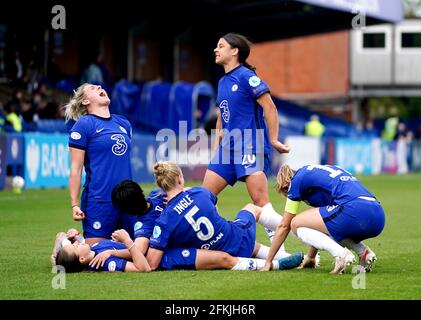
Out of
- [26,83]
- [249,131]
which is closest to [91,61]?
[26,83]

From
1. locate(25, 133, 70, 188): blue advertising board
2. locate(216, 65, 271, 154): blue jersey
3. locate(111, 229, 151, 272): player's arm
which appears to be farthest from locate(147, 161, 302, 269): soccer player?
locate(25, 133, 70, 188): blue advertising board

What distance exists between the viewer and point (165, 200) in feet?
31.3

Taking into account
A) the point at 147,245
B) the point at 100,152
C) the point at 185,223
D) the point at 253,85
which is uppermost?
the point at 253,85

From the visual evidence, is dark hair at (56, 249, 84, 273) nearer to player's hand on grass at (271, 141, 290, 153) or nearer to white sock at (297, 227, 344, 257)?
white sock at (297, 227, 344, 257)

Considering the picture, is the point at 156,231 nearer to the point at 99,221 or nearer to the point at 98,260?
the point at 98,260

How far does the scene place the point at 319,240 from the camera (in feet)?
30.2

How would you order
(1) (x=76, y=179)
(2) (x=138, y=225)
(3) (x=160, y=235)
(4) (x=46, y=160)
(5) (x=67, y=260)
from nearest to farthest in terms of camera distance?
(3) (x=160, y=235) → (5) (x=67, y=260) → (2) (x=138, y=225) → (1) (x=76, y=179) → (4) (x=46, y=160)

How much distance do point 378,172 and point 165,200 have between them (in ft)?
108

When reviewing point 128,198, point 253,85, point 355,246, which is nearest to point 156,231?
point 128,198

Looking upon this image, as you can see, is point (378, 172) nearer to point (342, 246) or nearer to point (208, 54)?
point (208, 54)

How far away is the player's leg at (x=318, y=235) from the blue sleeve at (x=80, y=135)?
6.93 ft

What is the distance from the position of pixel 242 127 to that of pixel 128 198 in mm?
1837

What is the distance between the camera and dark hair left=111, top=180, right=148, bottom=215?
9.34 metres

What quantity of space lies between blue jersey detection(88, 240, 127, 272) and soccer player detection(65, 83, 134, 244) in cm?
36
